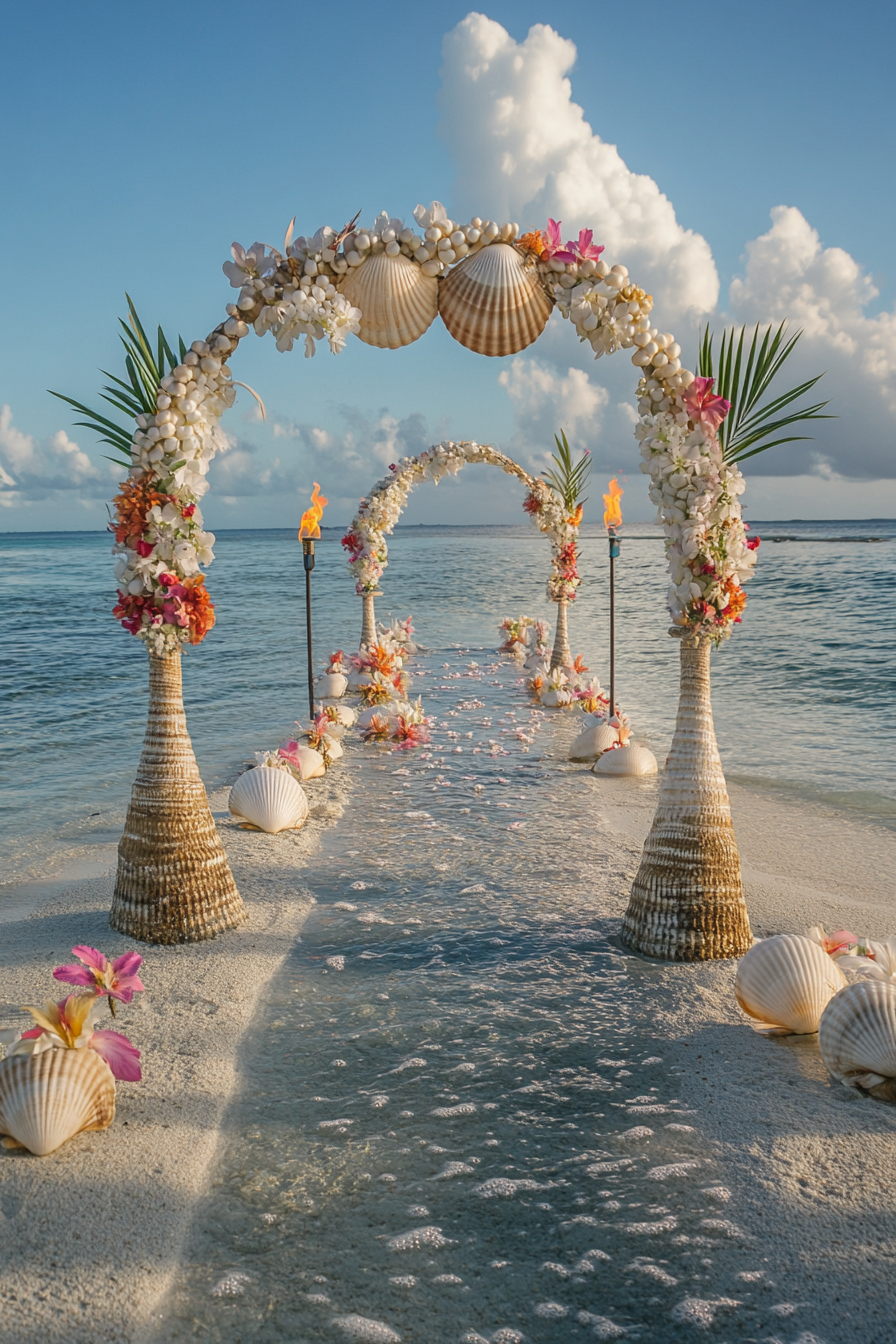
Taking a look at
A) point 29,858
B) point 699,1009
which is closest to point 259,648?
point 29,858

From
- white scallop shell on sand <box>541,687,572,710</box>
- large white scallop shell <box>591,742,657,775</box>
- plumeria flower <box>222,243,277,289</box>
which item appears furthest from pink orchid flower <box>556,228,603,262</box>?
white scallop shell on sand <box>541,687,572,710</box>

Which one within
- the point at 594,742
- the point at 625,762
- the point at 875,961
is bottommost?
the point at 625,762

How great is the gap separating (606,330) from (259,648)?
57.5 feet

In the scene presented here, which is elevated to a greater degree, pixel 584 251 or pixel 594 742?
pixel 584 251

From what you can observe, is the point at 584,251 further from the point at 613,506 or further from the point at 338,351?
the point at 613,506

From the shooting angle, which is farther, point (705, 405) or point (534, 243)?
point (534, 243)

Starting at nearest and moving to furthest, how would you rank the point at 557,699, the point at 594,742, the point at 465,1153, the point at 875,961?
the point at 465,1153
the point at 875,961
the point at 594,742
the point at 557,699

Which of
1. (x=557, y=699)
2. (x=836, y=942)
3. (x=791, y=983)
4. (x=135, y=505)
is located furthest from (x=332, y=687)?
(x=791, y=983)

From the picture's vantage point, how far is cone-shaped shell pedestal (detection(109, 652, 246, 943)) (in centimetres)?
449

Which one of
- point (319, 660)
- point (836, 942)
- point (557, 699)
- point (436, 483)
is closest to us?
point (836, 942)

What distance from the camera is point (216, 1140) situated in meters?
2.99

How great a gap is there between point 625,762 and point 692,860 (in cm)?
422

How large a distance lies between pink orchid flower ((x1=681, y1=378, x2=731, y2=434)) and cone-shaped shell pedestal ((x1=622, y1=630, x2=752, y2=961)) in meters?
1.12

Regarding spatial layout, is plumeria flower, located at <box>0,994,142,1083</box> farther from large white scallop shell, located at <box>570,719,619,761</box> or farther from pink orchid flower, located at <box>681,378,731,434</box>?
large white scallop shell, located at <box>570,719,619,761</box>
